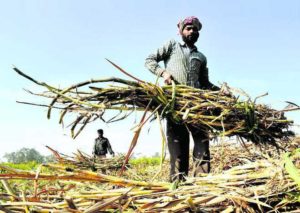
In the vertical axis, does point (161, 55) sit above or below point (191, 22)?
below

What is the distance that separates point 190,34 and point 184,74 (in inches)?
14.7

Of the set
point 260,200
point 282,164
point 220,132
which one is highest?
point 220,132

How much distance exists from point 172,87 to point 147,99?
182 millimetres

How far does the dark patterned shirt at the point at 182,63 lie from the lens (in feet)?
10.7

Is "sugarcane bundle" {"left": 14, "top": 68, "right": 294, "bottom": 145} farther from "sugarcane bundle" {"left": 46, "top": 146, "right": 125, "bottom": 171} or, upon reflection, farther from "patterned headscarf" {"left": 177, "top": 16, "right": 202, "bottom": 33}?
"sugarcane bundle" {"left": 46, "top": 146, "right": 125, "bottom": 171}

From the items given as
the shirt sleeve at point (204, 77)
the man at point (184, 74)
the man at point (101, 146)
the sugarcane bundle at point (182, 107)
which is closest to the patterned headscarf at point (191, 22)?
the man at point (184, 74)

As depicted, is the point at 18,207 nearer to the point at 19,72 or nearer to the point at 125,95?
the point at 19,72

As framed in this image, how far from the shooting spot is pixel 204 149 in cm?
Result: 313

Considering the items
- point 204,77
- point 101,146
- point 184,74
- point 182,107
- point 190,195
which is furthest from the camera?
point 101,146

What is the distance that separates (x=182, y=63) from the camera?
3314mm

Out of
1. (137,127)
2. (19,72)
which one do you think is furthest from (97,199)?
(19,72)

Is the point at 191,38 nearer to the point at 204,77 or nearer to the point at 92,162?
the point at 204,77

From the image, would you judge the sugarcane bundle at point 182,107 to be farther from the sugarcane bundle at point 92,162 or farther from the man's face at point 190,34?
the sugarcane bundle at point 92,162

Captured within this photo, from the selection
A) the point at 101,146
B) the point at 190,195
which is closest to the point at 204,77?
the point at 190,195
